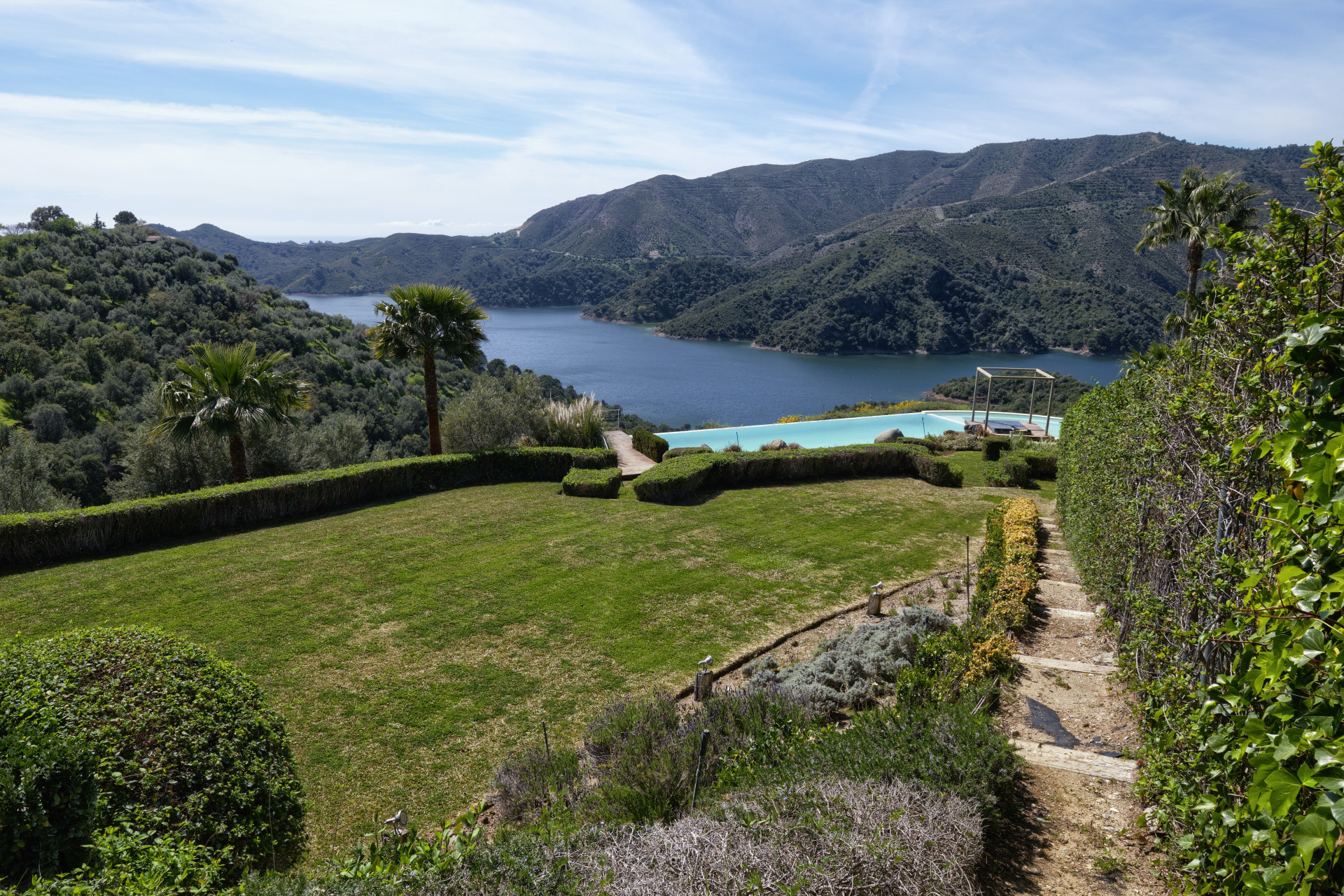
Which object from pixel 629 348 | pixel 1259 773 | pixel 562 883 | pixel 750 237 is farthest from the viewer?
pixel 750 237

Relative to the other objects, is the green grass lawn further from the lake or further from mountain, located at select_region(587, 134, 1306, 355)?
mountain, located at select_region(587, 134, 1306, 355)

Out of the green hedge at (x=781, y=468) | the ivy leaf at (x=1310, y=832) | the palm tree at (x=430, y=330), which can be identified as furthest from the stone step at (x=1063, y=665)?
the palm tree at (x=430, y=330)

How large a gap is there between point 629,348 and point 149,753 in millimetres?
92693

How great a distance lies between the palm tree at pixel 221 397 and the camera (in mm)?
12672

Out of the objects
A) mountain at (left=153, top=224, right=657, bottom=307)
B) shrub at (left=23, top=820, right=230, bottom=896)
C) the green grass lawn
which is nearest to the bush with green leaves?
shrub at (left=23, top=820, right=230, bottom=896)

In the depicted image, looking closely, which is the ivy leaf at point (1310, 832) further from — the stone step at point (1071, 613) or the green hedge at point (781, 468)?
the green hedge at point (781, 468)

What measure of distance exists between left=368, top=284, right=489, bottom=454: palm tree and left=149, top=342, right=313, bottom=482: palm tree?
2959mm

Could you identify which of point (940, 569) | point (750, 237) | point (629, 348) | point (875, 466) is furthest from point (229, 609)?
point (750, 237)

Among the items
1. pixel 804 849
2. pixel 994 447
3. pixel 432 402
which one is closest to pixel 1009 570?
pixel 804 849

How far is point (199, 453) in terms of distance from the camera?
15.8m

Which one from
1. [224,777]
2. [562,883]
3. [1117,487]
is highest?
[1117,487]

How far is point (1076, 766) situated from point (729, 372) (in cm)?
7184

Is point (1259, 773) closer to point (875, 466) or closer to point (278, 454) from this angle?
point (875, 466)

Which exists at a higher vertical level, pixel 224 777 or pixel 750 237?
pixel 750 237
